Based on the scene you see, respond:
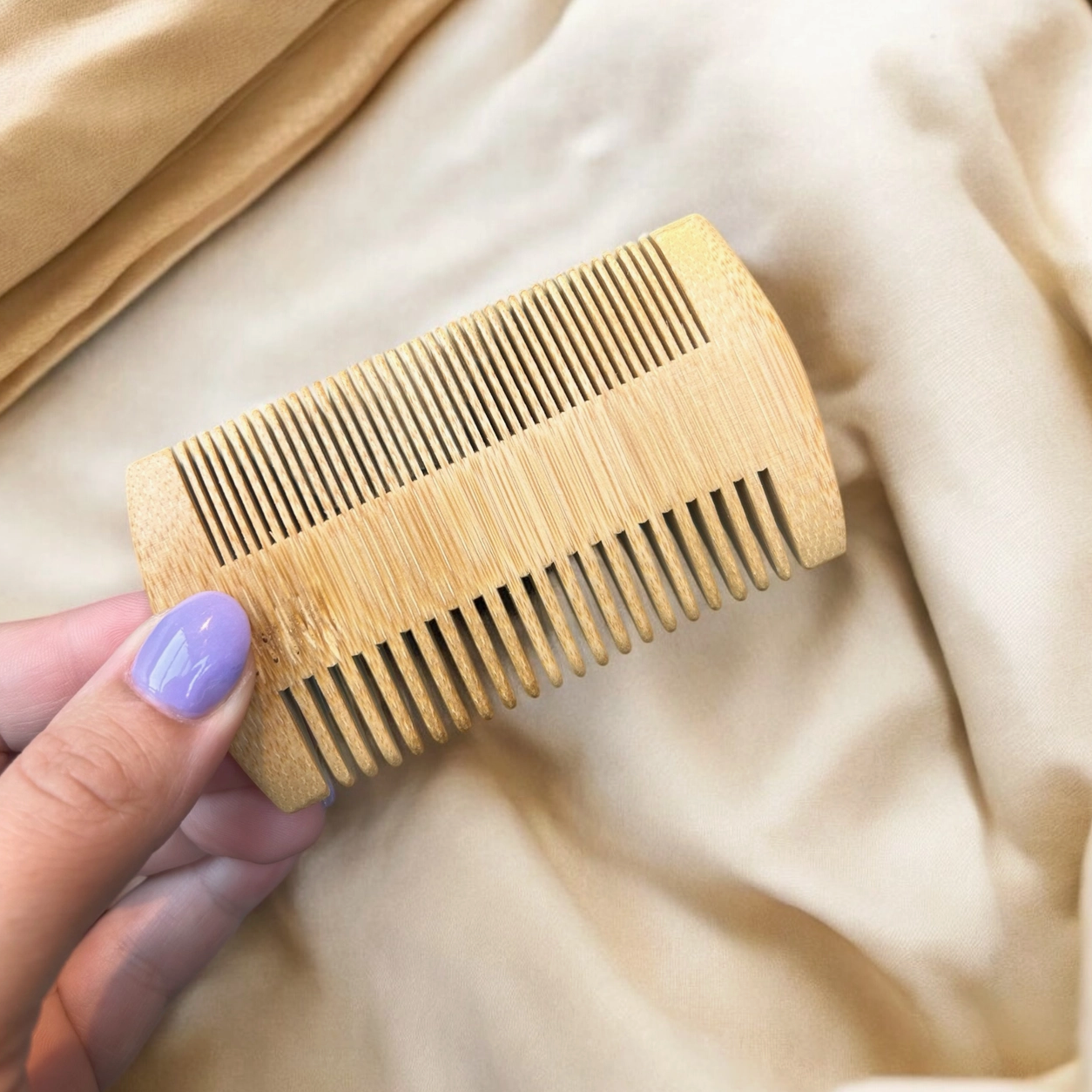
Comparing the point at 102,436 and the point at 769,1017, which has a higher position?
the point at 102,436

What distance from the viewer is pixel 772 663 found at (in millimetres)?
538

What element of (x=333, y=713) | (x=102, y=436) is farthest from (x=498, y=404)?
(x=102, y=436)

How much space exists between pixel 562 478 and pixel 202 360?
284 millimetres

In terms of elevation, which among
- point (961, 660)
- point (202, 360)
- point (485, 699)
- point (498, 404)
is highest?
point (202, 360)

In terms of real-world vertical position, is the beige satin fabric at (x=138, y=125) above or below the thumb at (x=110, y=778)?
above

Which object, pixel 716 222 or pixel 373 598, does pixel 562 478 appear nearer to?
pixel 373 598

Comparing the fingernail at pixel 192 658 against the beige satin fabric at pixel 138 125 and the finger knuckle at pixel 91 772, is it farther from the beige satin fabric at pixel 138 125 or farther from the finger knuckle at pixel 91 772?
the beige satin fabric at pixel 138 125

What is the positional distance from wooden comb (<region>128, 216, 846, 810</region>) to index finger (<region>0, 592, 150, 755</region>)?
10 cm

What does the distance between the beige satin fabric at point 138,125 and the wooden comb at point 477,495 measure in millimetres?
187

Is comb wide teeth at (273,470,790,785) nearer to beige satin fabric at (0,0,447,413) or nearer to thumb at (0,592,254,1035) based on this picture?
thumb at (0,592,254,1035)

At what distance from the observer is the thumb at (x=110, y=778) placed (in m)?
0.37

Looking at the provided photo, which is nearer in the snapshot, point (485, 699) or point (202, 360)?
point (485, 699)

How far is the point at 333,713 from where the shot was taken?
44 cm

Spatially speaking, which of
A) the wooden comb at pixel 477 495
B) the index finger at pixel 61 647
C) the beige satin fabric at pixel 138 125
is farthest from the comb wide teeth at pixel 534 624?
the beige satin fabric at pixel 138 125
